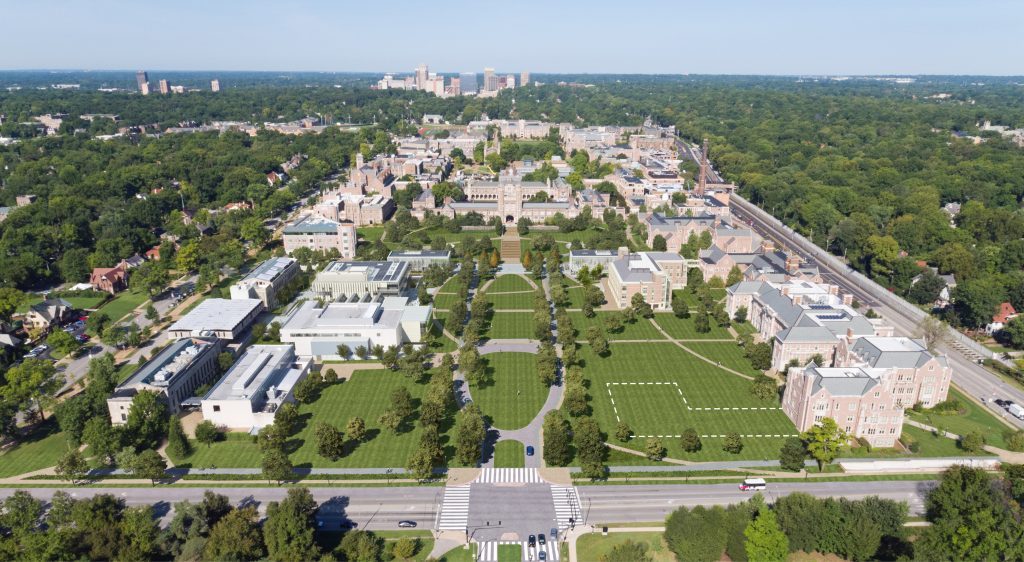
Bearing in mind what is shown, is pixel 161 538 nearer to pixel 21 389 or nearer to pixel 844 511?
pixel 21 389

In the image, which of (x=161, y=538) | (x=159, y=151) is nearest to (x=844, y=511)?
(x=161, y=538)

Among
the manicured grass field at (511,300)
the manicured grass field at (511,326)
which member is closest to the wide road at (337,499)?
the manicured grass field at (511,326)

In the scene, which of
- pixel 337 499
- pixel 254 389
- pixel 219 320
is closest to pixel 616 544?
pixel 337 499

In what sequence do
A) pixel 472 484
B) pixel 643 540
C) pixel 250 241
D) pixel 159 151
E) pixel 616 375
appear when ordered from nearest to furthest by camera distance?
1. pixel 643 540
2. pixel 472 484
3. pixel 616 375
4. pixel 250 241
5. pixel 159 151

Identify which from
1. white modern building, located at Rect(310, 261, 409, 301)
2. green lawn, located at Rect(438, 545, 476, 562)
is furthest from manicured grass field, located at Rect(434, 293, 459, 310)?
green lawn, located at Rect(438, 545, 476, 562)

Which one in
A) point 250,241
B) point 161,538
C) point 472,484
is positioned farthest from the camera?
point 250,241

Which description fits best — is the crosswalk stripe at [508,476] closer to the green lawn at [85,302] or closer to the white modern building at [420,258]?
the white modern building at [420,258]

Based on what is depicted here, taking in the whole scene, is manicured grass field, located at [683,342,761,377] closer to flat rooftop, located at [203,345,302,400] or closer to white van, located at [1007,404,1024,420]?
white van, located at [1007,404,1024,420]
